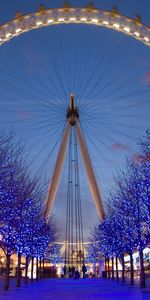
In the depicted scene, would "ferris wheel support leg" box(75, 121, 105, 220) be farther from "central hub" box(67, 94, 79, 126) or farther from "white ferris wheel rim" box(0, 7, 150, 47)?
"white ferris wheel rim" box(0, 7, 150, 47)

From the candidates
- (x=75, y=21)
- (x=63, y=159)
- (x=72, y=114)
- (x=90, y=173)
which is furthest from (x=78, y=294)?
(x=72, y=114)

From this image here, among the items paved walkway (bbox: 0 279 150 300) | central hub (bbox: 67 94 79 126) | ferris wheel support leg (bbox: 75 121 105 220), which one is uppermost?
central hub (bbox: 67 94 79 126)

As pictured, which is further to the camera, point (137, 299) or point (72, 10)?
point (72, 10)

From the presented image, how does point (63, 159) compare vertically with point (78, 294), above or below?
above

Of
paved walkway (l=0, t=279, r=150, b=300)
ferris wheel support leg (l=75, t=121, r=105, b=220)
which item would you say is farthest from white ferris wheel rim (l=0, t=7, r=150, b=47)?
ferris wheel support leg (l=75, t=121, r=105, b=220)

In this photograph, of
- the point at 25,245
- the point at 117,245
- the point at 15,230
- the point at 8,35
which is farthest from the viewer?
the point at 117,245

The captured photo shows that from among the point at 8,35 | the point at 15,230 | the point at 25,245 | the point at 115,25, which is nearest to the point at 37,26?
the point at 8,35

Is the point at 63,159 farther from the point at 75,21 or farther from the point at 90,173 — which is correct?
the point at 75,21

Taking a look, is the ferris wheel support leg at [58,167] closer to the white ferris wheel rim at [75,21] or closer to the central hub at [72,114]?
the central hub at [72,114]

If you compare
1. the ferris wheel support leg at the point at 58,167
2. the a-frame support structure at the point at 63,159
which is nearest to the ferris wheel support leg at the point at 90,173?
the a-frame support structure at the point at 63,159

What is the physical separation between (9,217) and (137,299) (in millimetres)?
10961

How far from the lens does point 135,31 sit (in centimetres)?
2402

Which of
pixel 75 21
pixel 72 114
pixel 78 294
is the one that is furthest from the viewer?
pixel 72 114

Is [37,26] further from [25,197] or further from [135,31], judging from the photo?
[25,197]
